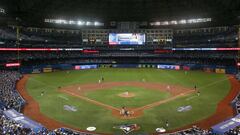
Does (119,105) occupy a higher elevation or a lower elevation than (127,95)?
lower

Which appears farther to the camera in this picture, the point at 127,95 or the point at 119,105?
the point at 127,95

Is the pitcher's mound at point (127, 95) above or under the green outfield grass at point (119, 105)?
above

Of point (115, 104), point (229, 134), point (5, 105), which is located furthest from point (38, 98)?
point (229, 134)

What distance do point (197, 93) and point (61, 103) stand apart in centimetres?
2422

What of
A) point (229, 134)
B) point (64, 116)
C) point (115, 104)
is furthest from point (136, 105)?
point (229, 134)

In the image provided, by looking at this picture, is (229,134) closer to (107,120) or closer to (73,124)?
(107,120)

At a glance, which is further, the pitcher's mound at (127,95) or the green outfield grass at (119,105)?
the pitcher's mound at (127,95)

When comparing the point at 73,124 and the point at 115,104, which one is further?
the point at 115,104

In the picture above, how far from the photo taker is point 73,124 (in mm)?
31688

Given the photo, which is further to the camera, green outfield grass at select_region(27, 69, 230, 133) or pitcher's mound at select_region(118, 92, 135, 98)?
pitcher's mound at select_region(118, 92, 135, 98)

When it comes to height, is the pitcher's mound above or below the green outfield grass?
above

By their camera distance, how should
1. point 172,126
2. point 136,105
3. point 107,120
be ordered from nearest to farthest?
point 172,126, point 107,120, point 136,105

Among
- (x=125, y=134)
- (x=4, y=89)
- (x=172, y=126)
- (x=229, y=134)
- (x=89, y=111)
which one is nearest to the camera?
(x=229, y=134)

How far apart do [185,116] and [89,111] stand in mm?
13456
